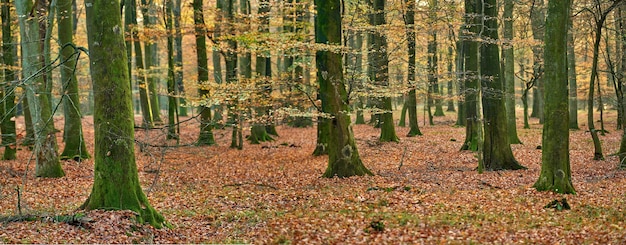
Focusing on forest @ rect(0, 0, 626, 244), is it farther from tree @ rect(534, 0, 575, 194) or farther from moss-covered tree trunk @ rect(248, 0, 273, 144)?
moss-covered tree trunk @ rect(248, 0, 273, 144)

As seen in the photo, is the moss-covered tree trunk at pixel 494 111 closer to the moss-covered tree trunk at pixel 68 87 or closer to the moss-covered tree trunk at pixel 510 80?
the moss-covered tree trunk at pixel 510 80

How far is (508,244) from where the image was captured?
289 inches

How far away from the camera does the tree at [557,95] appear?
10.2 metres

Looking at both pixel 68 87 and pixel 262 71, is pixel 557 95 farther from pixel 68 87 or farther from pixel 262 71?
pixel 68 87

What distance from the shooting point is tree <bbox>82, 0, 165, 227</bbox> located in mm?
7336

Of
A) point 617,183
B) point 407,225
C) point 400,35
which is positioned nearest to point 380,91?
point 400,35

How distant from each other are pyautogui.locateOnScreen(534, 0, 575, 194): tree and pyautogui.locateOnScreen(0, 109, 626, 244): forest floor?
2.09 ft

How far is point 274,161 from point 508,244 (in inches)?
423

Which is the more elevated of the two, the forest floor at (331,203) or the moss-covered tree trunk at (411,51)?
the moss-covered tree trunk at (411,51)

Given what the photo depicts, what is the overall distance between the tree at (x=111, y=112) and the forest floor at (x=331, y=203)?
345 mm

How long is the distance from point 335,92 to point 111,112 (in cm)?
687

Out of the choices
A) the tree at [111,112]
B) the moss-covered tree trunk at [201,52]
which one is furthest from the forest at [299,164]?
the moss-covered tree trunk at [201,52]

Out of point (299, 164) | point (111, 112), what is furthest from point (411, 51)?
point (111, 112)

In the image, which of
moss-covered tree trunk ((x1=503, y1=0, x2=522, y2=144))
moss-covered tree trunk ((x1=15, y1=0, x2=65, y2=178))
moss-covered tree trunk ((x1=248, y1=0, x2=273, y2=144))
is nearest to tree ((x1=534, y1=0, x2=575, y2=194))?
moss-covered tree trunk ((x1=248, y1=0, x2=273, y2=144))
